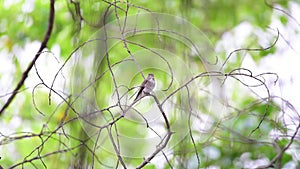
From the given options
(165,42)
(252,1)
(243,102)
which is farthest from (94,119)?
(252,1)

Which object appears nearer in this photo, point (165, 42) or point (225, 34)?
point (165, 42)

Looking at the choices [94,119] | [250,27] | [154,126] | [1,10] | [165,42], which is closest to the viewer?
[94,119]

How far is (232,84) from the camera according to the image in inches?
86.4

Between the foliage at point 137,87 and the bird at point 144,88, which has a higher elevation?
the foliage at point 137,87

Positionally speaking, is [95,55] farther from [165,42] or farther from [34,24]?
[34,24]

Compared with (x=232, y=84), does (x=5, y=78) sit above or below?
below

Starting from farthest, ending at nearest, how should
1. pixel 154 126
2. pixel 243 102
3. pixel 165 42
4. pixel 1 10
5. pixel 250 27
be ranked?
1. pixel 250 27
2. pixel 243 102
3. pixel 1 10
4. pixel 165 42
5. pixel 154 126

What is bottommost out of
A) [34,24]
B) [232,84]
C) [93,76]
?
[93,76]

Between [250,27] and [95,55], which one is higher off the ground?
[250,27]

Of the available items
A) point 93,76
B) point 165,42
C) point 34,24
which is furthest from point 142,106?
point 34,24

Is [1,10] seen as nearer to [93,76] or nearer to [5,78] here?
[5,78]

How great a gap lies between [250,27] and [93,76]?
152 cm

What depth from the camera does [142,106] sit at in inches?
38.3

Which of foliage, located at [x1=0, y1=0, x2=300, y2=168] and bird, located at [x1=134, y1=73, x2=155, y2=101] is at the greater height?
foliage, located at [x1=0, y1=0, x2=300, y2=168]
